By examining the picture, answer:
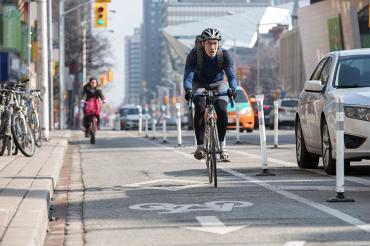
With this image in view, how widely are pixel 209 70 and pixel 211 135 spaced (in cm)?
105

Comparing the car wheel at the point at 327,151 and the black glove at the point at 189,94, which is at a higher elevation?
the black glove at the point at 189,94

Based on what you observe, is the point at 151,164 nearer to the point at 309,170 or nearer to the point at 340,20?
the point at 309,170

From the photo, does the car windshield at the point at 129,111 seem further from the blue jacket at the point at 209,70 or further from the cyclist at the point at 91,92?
the blue jacket at the point at 209,70

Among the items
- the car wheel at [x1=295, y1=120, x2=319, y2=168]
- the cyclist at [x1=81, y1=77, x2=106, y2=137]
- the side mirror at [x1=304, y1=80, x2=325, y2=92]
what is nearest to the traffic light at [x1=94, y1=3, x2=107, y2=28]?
the cyclist at [x1=81, y1=77, x2=106, y2=137]

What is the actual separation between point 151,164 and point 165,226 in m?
8.31

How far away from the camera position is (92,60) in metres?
86.9

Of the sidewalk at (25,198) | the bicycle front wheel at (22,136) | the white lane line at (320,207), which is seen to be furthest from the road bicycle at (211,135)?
the bicycle front wheel at (22,136)

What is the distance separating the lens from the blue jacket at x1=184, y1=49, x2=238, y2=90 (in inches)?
489

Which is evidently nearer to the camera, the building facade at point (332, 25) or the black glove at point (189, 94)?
the black glove at point (189, 94)

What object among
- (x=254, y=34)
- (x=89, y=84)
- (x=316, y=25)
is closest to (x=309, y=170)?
(x=89, y=84)

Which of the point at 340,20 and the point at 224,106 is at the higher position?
the point at 340,20

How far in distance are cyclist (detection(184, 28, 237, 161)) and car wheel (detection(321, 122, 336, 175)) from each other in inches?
53.9

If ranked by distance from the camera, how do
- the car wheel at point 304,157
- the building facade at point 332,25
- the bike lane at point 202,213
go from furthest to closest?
the building facade at point 332,25, the car wheel at point 304,157, the bike lane at point 202,213

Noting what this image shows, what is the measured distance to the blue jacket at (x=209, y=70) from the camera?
12.4m
